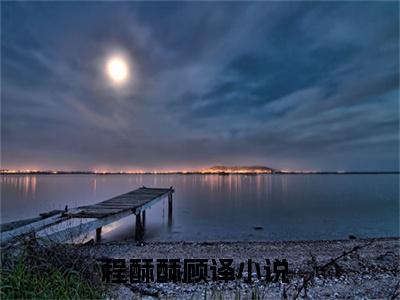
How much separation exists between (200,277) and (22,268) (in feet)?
16.8

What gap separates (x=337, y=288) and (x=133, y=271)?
233 inches

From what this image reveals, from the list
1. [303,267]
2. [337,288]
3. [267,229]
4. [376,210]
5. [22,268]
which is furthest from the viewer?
[376,210]

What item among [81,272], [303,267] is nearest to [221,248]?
[303,267]

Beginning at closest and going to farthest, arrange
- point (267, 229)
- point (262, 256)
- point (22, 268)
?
point (22, 268) → point (262, 256) → point (267, 229)

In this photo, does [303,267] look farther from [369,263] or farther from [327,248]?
[327,248]

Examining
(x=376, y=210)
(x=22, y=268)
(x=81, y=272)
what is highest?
(x=22, y=268)

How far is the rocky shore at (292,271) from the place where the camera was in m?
6.90

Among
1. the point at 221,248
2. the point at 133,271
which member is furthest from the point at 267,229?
the point at 133,271

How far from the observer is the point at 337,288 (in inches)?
301

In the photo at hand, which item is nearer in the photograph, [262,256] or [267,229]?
[262,256]

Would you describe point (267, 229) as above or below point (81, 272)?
below

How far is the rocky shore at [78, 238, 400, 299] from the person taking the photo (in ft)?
22.6

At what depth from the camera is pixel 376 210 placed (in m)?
33.8

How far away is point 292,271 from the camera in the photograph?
30.4 feet
